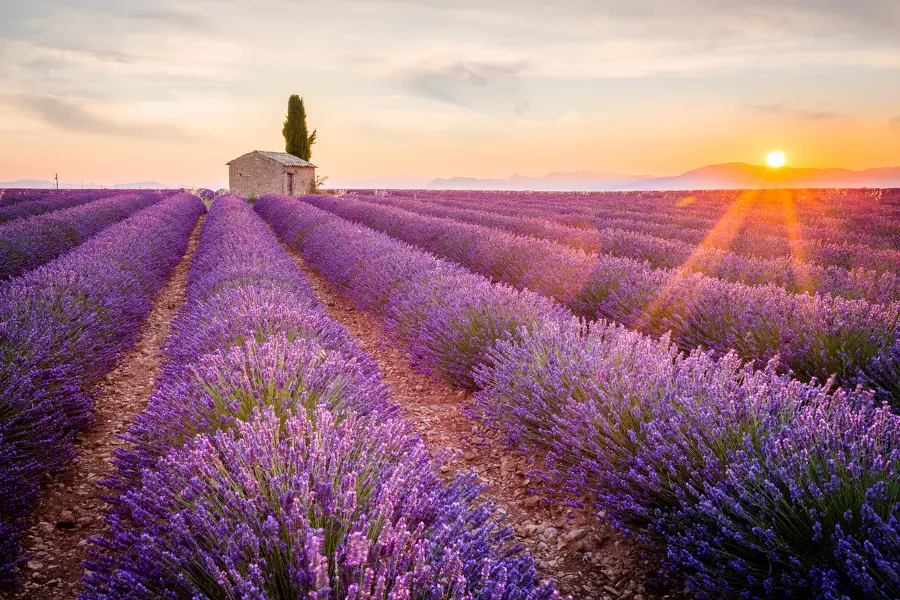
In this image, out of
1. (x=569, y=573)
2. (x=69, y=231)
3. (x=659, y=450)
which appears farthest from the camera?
(x=69, y=231)

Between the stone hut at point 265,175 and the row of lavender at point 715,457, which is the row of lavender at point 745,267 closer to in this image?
the row of lavender at point 715,457

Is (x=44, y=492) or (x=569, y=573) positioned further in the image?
(x=44, y=492)

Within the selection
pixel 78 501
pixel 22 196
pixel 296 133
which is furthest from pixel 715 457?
pixel 296 133

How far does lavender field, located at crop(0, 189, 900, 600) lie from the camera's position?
1394 mm

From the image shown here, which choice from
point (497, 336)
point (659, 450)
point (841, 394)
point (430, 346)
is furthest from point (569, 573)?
point (430, 346)

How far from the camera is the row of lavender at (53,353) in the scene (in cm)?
229

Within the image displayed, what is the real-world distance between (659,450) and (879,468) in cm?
63

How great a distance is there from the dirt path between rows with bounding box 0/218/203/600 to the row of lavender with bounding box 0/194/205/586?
96 mm

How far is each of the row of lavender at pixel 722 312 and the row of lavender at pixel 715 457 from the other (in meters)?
0.89

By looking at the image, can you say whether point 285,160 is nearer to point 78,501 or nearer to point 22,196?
point 22,196

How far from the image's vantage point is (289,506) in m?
1.46

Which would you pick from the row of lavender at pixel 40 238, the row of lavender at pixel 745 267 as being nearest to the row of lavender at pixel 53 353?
the row of lavender at pixel 40 238

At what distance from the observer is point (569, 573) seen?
83.4 inches

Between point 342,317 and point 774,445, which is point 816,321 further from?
point 342,317
